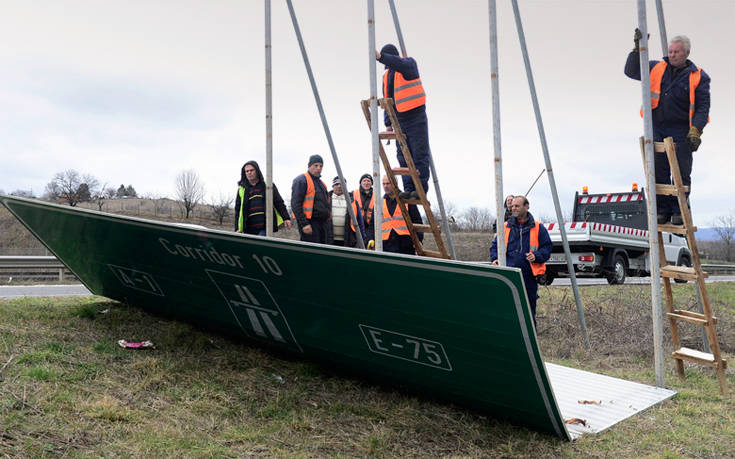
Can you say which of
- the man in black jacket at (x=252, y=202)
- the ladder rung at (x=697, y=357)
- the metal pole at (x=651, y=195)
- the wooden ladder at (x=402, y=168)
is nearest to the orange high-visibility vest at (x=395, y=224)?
the wooden ladder at (x=402, y=168)

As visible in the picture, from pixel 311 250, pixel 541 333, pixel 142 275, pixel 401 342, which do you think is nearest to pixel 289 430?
pixel 401 342

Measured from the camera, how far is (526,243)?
19.7 feet

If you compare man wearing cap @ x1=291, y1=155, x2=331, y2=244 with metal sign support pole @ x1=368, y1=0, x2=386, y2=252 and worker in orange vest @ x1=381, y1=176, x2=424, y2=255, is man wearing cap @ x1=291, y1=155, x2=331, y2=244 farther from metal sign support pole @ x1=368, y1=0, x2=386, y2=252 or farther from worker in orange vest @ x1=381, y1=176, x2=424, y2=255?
metal sign support pole @ x1=368, y1=0, x2=386, y2=252

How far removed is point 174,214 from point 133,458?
136 feet

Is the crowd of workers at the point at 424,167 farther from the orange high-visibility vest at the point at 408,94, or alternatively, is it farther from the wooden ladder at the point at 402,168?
the wooden ladder at the point at 402,168

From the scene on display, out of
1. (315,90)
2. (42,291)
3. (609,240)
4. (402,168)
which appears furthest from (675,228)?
(42,291)

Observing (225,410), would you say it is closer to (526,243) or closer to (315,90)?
(315,90)

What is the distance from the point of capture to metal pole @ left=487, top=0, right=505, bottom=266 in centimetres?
374

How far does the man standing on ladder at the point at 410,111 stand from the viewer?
5047 millimetres

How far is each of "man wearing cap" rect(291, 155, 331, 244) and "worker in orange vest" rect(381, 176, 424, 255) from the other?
2.36 ft

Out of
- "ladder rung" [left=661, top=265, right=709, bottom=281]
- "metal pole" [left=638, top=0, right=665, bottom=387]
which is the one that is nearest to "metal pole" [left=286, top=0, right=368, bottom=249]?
"metal pole" [left=638, top=0, right=665, bottom=387]

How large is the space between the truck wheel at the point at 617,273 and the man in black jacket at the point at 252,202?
964 cm

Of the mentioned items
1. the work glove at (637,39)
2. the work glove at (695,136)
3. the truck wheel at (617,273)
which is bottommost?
the truck wheel at (617,273)

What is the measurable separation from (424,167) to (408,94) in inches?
25.4
